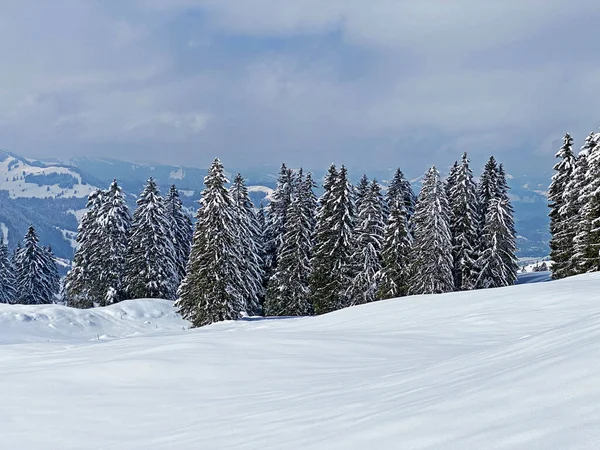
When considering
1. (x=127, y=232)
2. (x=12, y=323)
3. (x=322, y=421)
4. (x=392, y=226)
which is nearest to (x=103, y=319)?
(x=12, y=323)

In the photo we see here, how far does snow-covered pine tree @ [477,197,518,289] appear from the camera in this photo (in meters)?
38.5

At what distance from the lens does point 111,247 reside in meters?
43.3

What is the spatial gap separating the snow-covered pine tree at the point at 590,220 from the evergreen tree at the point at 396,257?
11362 millimetres

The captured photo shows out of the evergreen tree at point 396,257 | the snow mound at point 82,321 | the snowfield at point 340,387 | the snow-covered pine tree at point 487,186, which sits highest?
the snow-covered pine tree at point 487,186

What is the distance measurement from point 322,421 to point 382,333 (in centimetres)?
604

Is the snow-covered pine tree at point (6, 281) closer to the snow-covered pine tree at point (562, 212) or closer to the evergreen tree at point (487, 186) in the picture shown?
the evergreen tree at point (487, 186)

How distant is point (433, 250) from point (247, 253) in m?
14.3

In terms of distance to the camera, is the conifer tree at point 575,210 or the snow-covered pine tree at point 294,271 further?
the snow-covered pine tree at point 294,271

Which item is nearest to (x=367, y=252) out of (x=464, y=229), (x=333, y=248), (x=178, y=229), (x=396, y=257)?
(x=396, y=257)

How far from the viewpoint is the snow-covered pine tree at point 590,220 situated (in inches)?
1198

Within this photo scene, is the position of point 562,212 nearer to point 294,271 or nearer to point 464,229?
point 464,229

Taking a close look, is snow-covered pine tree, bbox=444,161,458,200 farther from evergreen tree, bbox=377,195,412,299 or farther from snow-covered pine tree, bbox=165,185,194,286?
snow-covered pine tree, bbox=165,185,194,286

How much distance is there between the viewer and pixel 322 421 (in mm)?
4809

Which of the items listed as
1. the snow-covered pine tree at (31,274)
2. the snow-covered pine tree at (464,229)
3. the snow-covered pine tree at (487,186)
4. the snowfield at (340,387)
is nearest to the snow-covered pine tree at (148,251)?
the snow-covered pine tree at (31,274)
